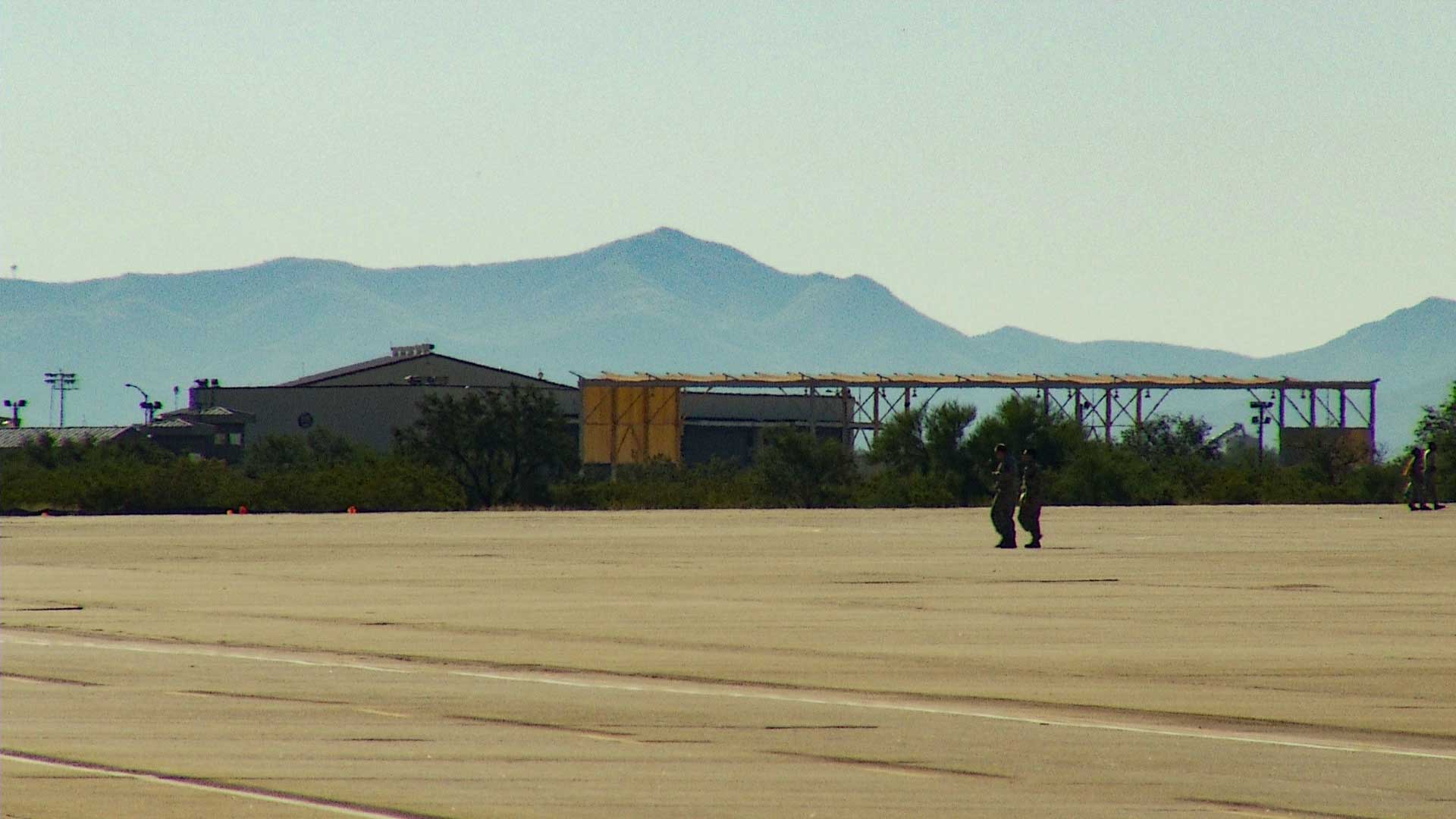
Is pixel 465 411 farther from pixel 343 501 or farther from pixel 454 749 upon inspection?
pixel 454 749

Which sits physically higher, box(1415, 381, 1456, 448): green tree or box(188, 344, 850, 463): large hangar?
box(188, 344, 850, 463): large hangar

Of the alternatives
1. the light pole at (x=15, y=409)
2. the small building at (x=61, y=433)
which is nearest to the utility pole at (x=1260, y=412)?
the small building at (x=61, y=433)

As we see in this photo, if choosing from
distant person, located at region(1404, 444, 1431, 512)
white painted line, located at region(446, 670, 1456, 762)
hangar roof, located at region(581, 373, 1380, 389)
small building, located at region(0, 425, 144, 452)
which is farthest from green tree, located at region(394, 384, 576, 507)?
small building, located at region(0, 425, 144, 452)

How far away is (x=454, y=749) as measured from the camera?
33.4 ft

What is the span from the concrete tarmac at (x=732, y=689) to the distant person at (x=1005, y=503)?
4.67 metres

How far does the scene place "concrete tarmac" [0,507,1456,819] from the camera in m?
8.96

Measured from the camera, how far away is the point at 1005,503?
3297 centimetres

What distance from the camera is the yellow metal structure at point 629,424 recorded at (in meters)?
117

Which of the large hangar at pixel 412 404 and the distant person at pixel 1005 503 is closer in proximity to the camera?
the distant person at pixel 1005 503

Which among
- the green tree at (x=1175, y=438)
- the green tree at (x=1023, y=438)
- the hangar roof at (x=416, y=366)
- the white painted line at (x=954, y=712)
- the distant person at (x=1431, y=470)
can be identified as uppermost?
the hangar roof at (x=416, y=366)

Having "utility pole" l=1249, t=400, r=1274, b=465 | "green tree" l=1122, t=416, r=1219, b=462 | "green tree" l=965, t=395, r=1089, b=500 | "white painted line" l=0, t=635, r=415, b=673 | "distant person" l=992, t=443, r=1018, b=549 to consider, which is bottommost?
"white painted line" l=0, t=635, r=415, b=673

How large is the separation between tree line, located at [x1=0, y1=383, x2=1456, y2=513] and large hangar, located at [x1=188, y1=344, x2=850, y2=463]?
188ft

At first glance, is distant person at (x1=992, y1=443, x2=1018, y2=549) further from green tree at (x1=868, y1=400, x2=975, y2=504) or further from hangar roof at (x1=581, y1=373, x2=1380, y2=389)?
hangar roof at (x1=581, y1=373, x2=1380, y2=389)

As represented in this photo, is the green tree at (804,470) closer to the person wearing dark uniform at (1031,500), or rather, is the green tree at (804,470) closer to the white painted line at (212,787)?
the person wearing dark uniform at (1031,500)
